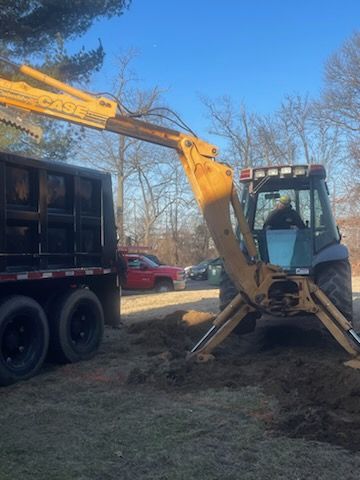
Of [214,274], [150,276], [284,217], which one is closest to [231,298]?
[284,217]

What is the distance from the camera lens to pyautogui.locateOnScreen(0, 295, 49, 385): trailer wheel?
23.3 feet

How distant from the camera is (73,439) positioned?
4930mm

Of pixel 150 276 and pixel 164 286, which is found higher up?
pixel 150 276

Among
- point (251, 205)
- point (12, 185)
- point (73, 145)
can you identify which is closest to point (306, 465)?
point (12, 185)

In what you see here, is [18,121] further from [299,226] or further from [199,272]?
[199,272]

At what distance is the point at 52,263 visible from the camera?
26.8 feet

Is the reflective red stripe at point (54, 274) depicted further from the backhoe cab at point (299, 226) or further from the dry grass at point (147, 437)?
the backhoe cab at point (299, 226)

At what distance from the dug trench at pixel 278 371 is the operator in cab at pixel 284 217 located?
1.82 m

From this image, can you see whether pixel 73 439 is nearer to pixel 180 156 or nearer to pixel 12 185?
pixel 12 185

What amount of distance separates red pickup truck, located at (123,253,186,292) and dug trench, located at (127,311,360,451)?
40.5 feet

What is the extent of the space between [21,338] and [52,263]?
117 centimetres

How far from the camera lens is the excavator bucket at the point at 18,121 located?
789cm

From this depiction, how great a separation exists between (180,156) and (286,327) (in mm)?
3938

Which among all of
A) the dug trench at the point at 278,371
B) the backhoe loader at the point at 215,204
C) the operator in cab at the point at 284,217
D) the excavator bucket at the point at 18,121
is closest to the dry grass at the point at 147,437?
the dug trench at the point at 278,371
